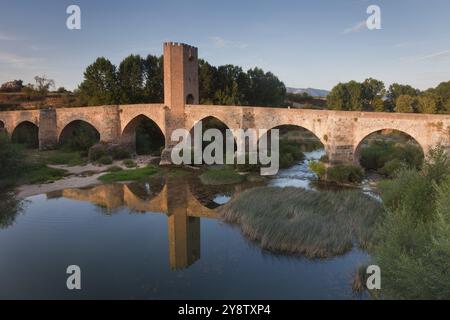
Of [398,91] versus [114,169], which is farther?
[398,91]

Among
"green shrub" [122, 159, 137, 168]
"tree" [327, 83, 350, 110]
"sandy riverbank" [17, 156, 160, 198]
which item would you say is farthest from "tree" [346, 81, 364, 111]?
"green shrub" [122, 159, 137, 168]

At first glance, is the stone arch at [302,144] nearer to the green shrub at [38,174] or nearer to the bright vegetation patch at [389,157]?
the bright vegetation patch at [389,157]

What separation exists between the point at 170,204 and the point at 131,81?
2179 centimetres

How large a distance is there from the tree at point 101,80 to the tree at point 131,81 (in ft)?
2.71

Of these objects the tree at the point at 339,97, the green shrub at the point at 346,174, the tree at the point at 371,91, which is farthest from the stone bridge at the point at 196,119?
the tree at the point at 371,91

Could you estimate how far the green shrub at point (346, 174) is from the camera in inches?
644

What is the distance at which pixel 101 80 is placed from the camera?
33.9 m

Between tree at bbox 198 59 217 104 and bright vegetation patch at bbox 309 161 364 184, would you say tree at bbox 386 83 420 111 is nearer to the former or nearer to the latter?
tree at bbox 198 59 217 104

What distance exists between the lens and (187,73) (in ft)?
76.0

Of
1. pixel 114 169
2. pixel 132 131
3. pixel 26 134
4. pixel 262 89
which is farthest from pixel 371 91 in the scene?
pixel 26 134

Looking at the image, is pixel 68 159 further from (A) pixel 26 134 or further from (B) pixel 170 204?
(B) pixel 170 204

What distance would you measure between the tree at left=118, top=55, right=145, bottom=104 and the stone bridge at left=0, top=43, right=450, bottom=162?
571cm

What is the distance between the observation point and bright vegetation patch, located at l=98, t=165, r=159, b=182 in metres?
18.3
